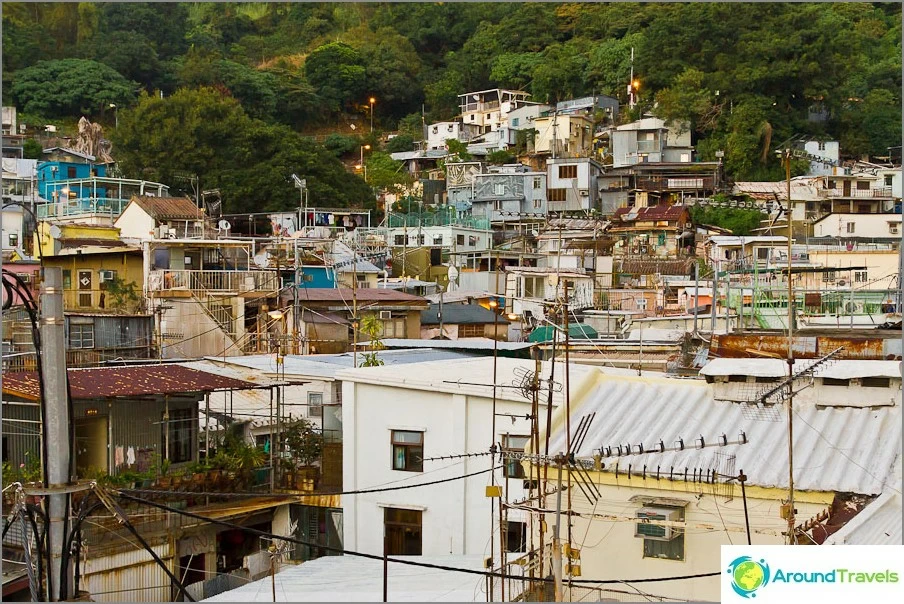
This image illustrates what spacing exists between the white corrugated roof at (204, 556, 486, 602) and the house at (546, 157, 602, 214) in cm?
2539

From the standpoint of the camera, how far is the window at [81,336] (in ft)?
44.8

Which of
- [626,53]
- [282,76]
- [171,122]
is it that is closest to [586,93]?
[626,53]

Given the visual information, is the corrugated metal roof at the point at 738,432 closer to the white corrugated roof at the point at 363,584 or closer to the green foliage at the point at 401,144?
the white corrugated roof at the point at 363,584

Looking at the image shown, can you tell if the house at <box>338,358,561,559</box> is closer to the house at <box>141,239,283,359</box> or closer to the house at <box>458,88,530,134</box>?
the house at <box>141,239,283,359</box>

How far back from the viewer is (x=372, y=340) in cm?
1471

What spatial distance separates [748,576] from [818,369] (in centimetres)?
345

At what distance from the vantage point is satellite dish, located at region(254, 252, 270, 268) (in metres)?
21.0

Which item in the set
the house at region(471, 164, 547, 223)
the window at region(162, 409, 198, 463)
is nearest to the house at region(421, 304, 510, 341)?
the window at region(162, 409, 198, 463)

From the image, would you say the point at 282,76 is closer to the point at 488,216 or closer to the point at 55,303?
the point at 488,216

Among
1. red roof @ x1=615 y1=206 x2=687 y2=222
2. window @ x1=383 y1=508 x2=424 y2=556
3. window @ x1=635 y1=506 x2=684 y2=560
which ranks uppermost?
red roof @ x1=615 y1=206 x2=687 y2=222

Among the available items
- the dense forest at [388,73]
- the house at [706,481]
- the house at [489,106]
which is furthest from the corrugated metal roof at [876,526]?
the house at [489,106]

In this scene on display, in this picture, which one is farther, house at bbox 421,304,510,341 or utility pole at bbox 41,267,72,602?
house at bbox 421,304,510,341

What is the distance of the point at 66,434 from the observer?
3988 mm

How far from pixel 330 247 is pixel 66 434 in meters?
19.3
